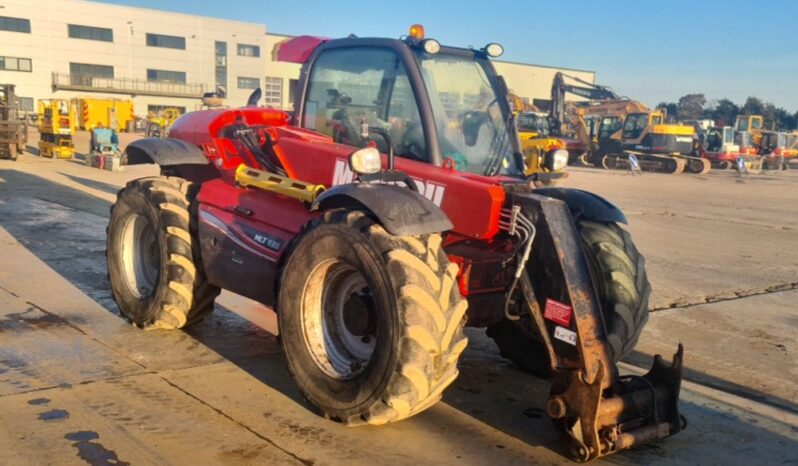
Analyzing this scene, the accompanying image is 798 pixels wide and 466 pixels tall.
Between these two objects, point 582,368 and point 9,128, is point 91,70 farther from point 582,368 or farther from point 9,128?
point 582,368

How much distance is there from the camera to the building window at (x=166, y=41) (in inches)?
2603

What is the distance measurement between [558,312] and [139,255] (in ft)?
12.9

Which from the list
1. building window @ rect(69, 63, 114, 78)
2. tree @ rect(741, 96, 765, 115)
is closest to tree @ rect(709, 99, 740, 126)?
tree @ rect(741, 96, 765, 115)

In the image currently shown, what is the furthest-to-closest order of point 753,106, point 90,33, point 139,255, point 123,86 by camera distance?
point 753,106 < point 123,86 < point 90,33 < point 139,255

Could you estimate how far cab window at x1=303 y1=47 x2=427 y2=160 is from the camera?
4754mm

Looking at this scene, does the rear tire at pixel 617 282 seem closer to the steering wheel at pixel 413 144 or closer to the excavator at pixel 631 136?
the steering wheel at pixel 413 144

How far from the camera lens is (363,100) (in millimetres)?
5070

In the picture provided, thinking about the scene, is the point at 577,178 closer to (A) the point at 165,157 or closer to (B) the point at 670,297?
(B) the point at 670,297

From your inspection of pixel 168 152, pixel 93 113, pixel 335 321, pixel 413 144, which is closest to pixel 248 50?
pixel 93 113

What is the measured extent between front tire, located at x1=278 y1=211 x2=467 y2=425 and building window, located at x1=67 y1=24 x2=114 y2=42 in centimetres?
6640

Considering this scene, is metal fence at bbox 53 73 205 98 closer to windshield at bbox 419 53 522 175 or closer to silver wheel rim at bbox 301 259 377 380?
windshield at bbox 419 53 522 175

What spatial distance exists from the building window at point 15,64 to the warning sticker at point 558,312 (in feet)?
217

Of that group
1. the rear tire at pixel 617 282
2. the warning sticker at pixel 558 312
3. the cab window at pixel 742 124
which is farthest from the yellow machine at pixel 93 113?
the cab window at pixel 742 124

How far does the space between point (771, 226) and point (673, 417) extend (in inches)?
491
